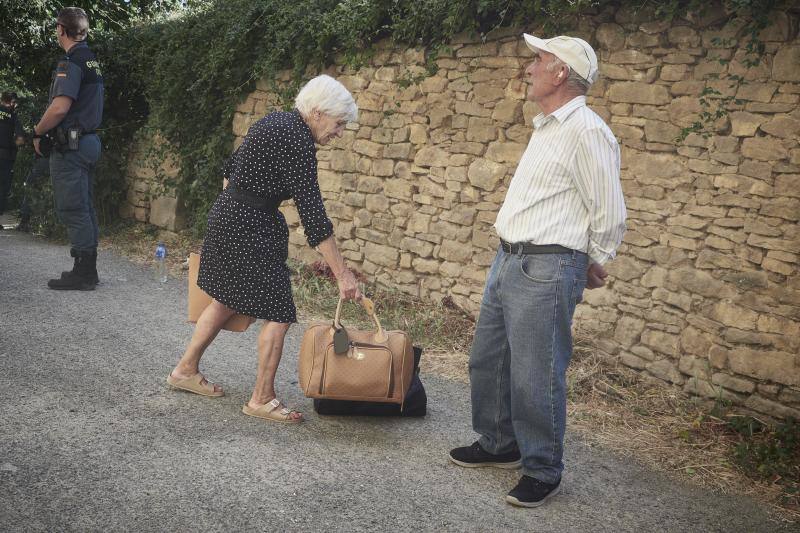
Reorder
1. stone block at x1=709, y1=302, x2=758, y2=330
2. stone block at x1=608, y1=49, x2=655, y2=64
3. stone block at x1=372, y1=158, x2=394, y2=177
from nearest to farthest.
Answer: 1. stone block at x1=709, y1=302, x2=758, y2=330
2. stone block at x1=608, y1=49, x2=655, y2=64
3. stone block at x1=372, y1=158, x2=394, y2=177

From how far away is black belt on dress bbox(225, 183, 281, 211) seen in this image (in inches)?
143

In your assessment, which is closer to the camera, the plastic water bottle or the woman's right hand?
the woman's right hand

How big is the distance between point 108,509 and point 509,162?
3836 mm

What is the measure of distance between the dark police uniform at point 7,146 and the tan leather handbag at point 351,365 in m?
7.23

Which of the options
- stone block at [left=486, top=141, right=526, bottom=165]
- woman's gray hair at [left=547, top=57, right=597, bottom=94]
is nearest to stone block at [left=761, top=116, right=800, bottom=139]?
stone block at [left=486, top=141, right=526, bottom=165]

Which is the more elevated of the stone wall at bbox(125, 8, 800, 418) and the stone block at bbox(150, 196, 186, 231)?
the stone wall at bbox(125, 8, 800, 418)

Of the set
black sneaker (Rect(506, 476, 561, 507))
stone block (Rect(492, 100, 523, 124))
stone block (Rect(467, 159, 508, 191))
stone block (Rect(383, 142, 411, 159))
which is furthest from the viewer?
stone block (Rect(383, 142, 411, 159))

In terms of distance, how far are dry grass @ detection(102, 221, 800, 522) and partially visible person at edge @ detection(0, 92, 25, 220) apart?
4842 mm

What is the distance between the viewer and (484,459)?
3.56 meters

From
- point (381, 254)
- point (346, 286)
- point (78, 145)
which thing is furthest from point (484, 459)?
point (78, 145)

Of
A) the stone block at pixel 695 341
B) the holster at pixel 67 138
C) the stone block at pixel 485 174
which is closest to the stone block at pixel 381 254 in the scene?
the stone block at pixel 485 174

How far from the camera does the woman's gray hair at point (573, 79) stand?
9.96 ft

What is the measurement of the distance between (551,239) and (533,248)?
0.28 ft

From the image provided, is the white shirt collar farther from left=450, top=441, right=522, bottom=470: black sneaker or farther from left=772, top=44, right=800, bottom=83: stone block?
left=772, top=44, right=800, bottom=83: stone block
